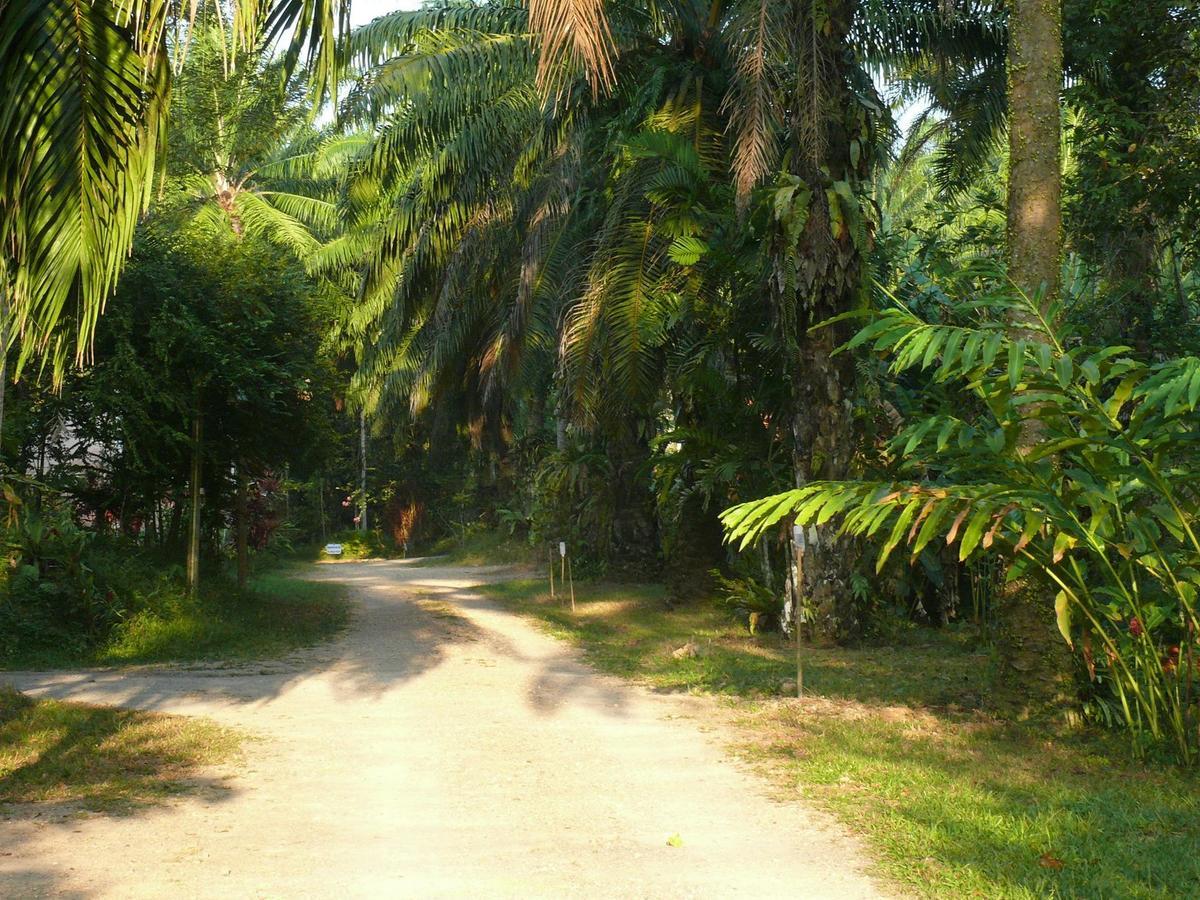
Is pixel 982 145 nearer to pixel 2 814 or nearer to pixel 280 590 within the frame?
pixel 280 590

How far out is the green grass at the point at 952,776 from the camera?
562 cm

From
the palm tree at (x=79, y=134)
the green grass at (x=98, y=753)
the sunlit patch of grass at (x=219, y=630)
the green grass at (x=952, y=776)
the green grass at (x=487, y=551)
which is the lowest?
the green grass at (x=952, y=776)

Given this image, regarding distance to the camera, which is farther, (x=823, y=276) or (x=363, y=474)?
(x=363, y=474)

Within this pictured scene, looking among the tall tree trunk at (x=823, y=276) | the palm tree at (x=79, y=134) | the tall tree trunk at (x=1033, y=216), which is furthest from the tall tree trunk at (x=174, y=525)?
the palm tree at (x=79, y=134)

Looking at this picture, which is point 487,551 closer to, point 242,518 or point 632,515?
point 632,515

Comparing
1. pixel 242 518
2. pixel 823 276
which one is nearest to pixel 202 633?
pixel 242 518

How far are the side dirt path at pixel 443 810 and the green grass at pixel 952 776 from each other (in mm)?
364

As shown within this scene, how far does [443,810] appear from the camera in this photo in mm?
7023

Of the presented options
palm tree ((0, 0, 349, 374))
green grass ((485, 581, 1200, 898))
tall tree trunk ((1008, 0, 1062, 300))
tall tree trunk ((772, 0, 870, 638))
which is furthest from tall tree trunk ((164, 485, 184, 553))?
palm tree ((0, 0, 349, 374))

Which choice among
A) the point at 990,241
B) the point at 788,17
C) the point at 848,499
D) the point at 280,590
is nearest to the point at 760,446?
the point at 990,241

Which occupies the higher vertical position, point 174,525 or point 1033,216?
point 1033,216

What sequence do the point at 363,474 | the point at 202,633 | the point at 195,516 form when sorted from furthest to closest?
the point at 363,474
the point at 195,516
the point at 202,633

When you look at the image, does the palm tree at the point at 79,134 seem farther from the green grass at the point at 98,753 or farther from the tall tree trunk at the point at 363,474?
the tall tree trunk at the point at 363,474

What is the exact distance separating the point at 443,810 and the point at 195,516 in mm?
9999
